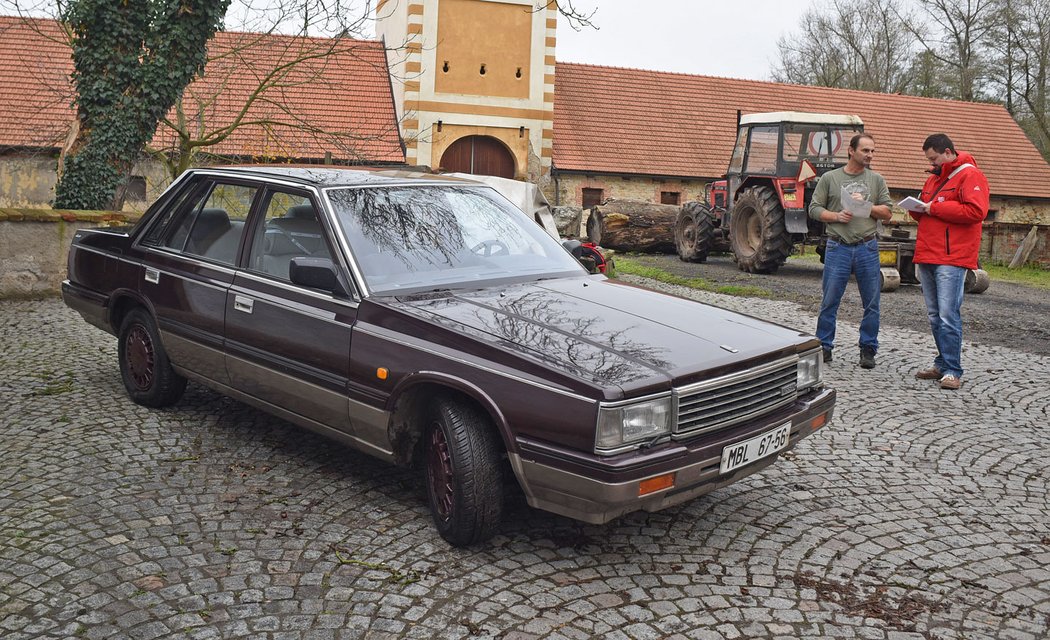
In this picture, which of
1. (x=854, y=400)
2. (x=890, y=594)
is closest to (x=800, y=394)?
(x=890, y=594)

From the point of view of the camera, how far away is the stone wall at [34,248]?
11.8 metres

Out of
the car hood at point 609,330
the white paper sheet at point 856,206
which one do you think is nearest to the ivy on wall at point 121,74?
the white paper sheet at point 856,206

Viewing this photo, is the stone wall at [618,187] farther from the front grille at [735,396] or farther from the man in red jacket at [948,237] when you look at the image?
the front grille at [735,396]

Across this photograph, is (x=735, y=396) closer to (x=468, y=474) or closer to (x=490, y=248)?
(x=468, y=474)

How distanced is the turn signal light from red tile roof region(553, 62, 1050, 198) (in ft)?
85.7

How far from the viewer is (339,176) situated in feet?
Answer: 18.4

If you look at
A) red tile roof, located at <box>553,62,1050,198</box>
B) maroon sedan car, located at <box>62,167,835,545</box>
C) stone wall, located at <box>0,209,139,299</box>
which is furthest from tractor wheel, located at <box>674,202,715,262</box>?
maroon sedan car, located at <box>62,167,835,545</box>

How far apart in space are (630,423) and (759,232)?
50.4ft

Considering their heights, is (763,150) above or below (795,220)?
above

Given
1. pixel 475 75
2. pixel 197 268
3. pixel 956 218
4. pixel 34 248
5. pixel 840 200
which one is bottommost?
pixel 34 248

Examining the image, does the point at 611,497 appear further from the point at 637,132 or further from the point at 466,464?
the point at 637,132

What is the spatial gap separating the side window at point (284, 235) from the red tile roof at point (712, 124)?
24.4 meters

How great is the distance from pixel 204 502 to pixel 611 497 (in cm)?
220

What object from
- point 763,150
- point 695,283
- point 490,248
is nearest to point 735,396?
point 490,248
